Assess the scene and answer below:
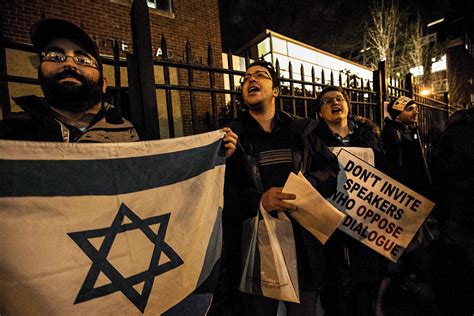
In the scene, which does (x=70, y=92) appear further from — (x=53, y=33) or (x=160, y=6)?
(x=160, y=6)

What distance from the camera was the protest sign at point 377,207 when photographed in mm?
2459

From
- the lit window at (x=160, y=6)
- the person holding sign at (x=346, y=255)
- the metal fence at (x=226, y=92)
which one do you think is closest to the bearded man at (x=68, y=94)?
the metal fence at (x=226, y=92)

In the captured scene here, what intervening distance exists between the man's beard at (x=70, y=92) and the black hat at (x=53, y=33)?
21cm

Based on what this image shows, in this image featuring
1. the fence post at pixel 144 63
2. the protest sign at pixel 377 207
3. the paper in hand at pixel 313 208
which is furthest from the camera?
the protest sign at pixel 377 207

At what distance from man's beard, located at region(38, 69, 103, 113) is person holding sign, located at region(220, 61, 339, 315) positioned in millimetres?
988

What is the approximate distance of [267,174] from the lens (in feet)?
6.51

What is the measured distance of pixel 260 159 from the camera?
200 centimetres

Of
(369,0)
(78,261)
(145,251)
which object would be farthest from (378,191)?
(369,0)

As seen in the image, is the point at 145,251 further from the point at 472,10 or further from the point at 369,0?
the point at 369,0

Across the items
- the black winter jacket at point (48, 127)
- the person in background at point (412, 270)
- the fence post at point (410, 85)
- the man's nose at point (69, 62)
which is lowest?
the person in background at point (412, 270)

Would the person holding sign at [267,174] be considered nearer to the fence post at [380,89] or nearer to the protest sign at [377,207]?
the protest sign at [377,207]

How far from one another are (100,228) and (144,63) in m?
1.22

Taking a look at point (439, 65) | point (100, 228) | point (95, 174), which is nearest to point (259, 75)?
point (95, 174)

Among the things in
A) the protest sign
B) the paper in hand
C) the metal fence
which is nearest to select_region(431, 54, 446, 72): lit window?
the metal fence
